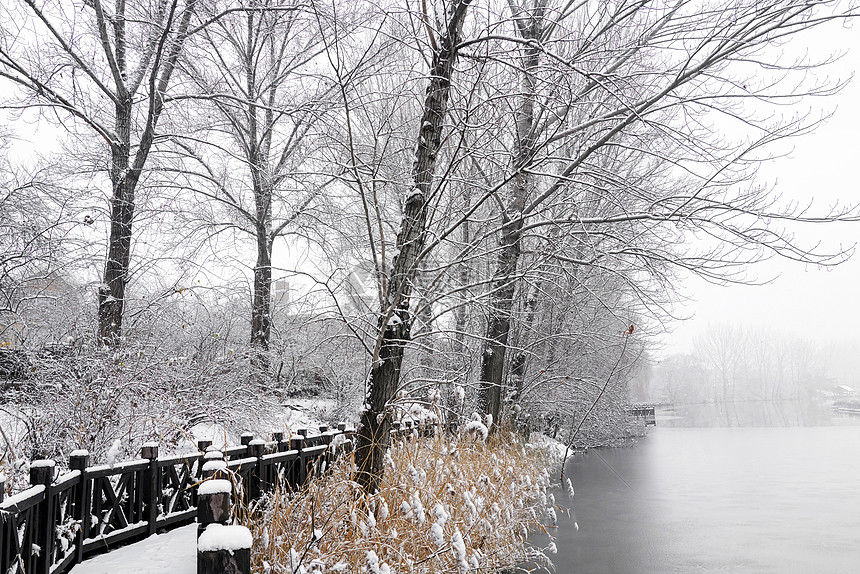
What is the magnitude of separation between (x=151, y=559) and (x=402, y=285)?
2.84 m

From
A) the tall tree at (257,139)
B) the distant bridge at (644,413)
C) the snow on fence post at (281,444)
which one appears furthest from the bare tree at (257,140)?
the distant bridge at (644,413)

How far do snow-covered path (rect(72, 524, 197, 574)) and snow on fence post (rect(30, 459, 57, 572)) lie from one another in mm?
549

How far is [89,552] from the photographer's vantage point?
516cm

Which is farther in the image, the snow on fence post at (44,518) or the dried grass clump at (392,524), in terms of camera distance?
the dried grass clump at (392,524)

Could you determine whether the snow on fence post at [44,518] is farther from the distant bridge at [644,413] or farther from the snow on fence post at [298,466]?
the distant bridge at [644,413]

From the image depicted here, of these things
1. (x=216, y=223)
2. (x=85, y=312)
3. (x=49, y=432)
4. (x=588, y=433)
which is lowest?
(x=588, y=433)

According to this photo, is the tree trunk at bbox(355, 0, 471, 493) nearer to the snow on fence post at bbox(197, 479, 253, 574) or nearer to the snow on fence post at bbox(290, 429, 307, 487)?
the snow on fence post at bbox(290, 429, 307, 487)

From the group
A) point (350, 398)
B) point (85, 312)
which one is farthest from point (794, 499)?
point (85, 312)

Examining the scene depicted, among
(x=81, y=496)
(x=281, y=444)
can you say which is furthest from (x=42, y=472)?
(x=281, y=444)

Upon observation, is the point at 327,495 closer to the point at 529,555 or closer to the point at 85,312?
the point at 529,555

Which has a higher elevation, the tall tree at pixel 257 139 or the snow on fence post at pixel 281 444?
the tall tree at pixel 257 139

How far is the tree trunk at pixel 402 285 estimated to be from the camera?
5.75m

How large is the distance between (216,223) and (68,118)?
13.6 ft

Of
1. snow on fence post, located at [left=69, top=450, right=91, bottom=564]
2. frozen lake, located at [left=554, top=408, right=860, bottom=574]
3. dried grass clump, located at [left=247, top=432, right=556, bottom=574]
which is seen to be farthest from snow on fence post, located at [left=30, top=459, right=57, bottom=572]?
frozen lake, located at [left=554, top=408, right=860, bottom=574]
